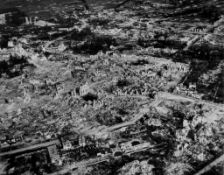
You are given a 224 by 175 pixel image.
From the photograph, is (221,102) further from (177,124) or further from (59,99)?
(59,99)

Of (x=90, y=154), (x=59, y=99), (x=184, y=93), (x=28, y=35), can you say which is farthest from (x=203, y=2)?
(x=90, y=154)

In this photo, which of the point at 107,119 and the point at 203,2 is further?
the point at 203,2

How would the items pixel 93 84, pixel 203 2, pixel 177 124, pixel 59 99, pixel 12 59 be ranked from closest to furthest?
pixel 177 124 < pixel 59 99 < pixel 93 84 < pixel 12 59 < pixel 203 2

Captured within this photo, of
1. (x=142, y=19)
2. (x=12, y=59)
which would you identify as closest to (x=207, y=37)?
(x=142, y=19)

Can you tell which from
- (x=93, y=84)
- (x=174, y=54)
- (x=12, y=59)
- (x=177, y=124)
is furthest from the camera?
(x=12, y=59)

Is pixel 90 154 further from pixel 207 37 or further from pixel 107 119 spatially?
pixel 207 37

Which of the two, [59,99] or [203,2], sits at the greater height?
[203,2]

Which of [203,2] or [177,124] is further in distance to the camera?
[203,2]
